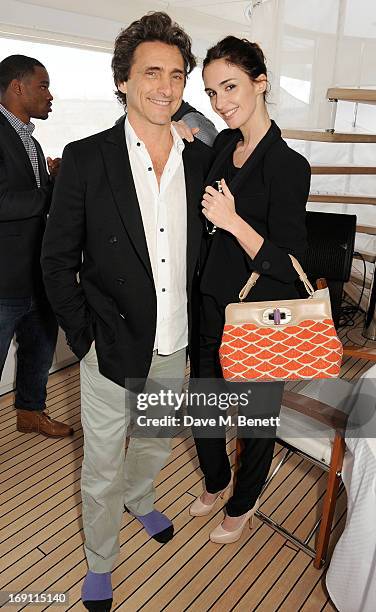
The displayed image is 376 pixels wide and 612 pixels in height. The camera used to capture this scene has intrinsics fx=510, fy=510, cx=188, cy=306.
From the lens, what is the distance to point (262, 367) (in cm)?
157

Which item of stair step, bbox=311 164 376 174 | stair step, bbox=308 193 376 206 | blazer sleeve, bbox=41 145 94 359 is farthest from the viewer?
stair step, bbox=308 193 376 206

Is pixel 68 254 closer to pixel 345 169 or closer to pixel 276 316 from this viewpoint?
pixel 276 316

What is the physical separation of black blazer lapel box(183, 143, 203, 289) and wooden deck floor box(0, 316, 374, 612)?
118 cm

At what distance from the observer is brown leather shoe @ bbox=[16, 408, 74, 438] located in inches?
109

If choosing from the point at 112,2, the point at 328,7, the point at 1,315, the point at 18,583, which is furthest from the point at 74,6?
the point at 18,583

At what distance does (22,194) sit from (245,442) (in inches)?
54.0

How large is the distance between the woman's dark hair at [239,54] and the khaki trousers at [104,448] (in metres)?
0.96

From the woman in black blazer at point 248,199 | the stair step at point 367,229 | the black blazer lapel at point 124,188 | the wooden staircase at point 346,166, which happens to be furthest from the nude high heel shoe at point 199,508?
the stair step at point 367,229

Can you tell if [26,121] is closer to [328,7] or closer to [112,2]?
[112,2]

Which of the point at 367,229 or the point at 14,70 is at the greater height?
the point at 14,70

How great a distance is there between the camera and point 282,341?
1.56m

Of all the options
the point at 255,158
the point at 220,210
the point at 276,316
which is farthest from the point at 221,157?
the point at 276,316

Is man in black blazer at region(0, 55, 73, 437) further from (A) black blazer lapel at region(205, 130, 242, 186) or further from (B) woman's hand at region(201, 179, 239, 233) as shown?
(B) woman's hand at region(201, 179, 239, 233)

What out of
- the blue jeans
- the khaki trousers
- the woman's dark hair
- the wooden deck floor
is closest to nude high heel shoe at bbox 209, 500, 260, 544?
the wooden deck floor
